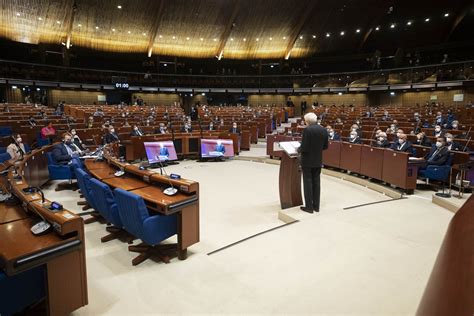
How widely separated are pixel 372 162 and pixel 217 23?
21.1 meters

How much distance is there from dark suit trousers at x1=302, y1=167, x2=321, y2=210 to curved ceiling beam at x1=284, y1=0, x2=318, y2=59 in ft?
70.6

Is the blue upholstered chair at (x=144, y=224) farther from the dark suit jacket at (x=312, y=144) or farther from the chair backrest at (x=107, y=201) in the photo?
the dark suit jacket at (x=312, y=144)

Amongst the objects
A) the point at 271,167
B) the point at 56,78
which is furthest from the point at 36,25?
the point at 271,167

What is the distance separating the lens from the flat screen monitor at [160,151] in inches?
364

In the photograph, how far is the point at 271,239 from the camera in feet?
12.8

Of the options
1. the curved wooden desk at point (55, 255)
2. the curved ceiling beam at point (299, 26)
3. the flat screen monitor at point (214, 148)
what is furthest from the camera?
the curved ceiling beam at point (299, 26)

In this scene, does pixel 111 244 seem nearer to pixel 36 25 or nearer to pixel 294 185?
pixel 294 185

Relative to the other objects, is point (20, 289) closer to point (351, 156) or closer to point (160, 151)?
point (351, 156)

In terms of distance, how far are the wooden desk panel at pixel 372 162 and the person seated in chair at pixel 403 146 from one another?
482 millimetres

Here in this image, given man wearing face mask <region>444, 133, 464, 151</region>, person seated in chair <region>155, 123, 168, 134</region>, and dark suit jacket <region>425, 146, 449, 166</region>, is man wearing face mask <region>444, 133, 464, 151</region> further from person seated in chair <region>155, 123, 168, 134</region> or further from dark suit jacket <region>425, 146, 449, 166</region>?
person seated in chair <region>155, 123, 168, 134</region>

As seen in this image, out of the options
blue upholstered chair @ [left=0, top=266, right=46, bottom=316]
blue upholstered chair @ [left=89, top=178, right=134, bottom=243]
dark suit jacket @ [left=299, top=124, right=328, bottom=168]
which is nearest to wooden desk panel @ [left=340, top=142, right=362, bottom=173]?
dark suit jacket @ [left=299, top=124, right=328, bottom=168]

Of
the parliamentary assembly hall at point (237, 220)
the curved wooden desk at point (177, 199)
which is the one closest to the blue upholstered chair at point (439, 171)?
the parliamentary assembly hall at point (237, 220)

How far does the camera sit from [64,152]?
695 centimetres

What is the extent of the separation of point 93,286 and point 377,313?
250 cm
